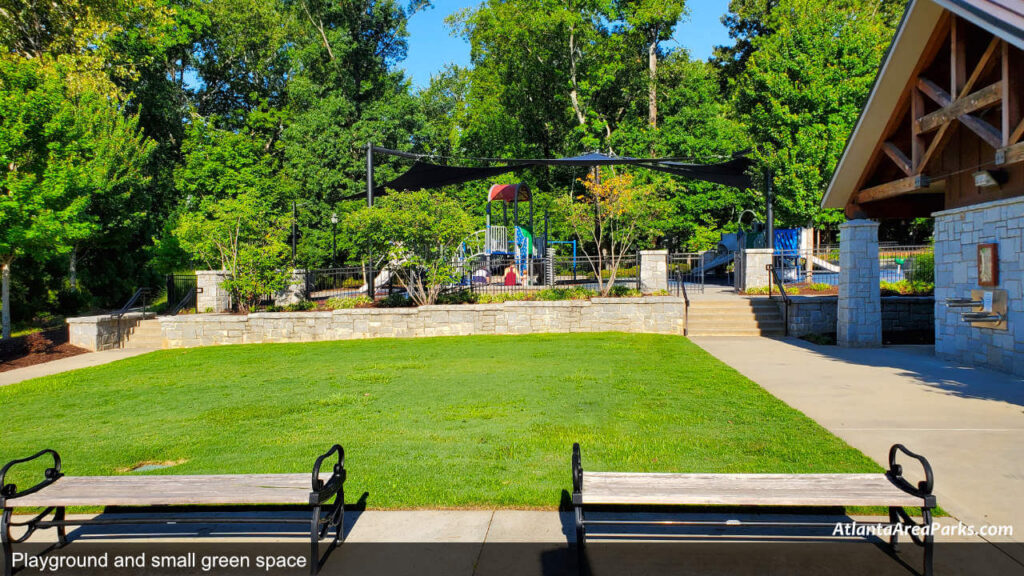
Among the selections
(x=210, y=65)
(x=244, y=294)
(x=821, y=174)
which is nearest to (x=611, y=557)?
(x=244, y=294)

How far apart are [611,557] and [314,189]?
26.5m

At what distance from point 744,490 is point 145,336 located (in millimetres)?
16470

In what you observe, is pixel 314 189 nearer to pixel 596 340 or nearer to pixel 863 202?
pixel 596 340

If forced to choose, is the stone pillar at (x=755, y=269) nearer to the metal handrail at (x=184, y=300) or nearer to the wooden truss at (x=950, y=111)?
the wooden truss at (x=950, y=111)

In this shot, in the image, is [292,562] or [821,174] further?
[821,174]

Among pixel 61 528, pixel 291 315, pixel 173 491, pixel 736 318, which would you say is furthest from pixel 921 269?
pixel 61 528

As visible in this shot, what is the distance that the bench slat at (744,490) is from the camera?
337 centimetres

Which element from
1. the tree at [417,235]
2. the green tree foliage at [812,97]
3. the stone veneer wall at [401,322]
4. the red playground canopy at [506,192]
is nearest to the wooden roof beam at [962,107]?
the stone veneer wall at [401,322]

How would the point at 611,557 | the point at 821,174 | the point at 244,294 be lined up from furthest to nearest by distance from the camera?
the point at 821,174 → the point at 244,294 → the point at 611,557

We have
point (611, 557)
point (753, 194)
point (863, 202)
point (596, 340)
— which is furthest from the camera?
point (753, 194)

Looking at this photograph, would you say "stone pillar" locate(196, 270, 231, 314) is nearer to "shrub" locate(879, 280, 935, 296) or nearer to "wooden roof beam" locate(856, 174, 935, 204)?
"wooden roof beam" locate(856, 174, 935, 204)

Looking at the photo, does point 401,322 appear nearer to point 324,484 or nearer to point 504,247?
point 504,247

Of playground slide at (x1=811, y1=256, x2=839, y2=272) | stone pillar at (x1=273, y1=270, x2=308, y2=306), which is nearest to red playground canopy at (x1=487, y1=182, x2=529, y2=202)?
stone pillar at (x1=273, y1=270, x2=308, y2=306)

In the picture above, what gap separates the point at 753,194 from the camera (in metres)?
25.1
